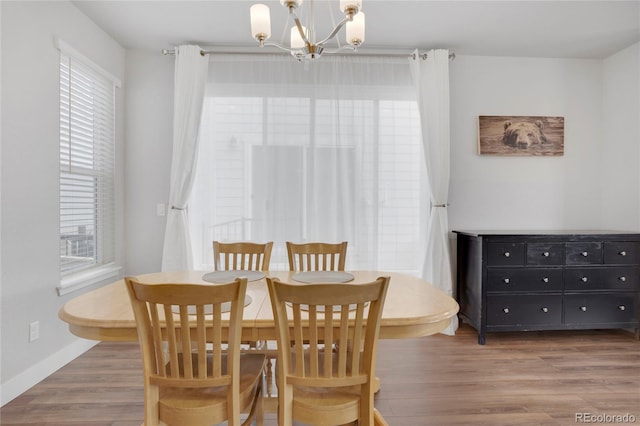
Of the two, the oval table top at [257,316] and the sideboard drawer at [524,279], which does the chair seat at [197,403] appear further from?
the sideboard drawer at [524,279]

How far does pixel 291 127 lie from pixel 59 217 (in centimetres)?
200

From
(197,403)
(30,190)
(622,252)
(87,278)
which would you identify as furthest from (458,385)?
(30,190)

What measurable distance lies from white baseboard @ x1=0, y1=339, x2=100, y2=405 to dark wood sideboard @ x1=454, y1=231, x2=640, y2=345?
3.30 meters

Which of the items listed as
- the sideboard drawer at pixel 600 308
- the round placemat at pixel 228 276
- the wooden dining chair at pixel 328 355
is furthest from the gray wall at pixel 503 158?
the wooden dining chair at pixel 328 355

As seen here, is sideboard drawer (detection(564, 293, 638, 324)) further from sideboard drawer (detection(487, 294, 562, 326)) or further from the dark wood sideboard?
sideboard drawer (detection(487, 294, 562, 326))

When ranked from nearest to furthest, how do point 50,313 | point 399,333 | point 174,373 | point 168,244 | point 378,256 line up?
point 174,373 → point 399,333 → point 50,313 → point 168,244 → point 378,256

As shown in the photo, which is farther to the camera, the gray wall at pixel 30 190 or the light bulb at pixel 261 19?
the gray wall at pixel 30 190

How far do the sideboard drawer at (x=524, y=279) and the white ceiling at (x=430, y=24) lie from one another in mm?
2092

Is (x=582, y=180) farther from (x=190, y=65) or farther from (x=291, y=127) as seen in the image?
(x=190, y=65)

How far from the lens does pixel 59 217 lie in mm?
2600

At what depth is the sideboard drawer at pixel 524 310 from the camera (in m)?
3.12

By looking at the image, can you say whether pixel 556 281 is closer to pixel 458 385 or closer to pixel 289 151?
pixel 458 385

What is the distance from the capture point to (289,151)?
3416 mm

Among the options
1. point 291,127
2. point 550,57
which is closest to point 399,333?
point 291,127
